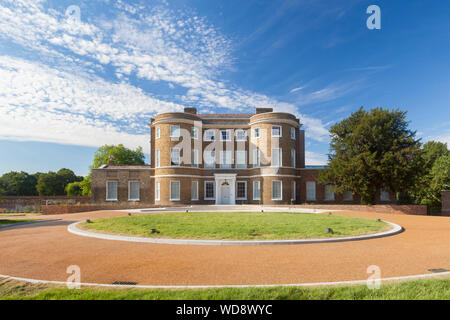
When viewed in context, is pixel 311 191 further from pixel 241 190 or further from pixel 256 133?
pixel 256 133

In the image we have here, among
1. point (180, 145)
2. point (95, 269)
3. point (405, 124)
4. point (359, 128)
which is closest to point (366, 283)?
point (95, 269)

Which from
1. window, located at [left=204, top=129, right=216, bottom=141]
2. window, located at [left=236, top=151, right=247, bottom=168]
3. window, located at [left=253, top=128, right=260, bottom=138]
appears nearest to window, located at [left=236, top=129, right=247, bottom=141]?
window, located at [left=253, top=128, right=260, bottom=138]

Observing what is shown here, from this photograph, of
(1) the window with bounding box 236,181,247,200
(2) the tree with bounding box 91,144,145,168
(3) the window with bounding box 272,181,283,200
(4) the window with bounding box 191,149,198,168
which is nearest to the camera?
(3) the window with bounding box 272,181,283,200

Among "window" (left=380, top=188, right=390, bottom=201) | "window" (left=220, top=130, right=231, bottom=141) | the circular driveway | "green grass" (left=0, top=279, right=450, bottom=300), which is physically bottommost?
"window" (left=380, top=188, right=390, bottom=201)

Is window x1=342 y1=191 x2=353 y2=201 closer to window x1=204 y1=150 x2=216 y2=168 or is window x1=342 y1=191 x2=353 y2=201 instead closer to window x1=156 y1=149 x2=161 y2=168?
window x1=204 y1=150 x2=216 y2=168

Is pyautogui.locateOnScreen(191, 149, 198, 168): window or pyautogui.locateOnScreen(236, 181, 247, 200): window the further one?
pyautogui.locateOnScreen(236, 181, 247, 200): window

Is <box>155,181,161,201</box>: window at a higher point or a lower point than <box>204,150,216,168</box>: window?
lower

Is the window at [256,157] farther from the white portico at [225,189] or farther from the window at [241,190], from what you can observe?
the white portico at [225,189]

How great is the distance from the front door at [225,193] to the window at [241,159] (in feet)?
9.85

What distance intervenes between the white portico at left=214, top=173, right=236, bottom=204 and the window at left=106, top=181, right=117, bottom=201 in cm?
1283

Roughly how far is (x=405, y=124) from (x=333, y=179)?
8.20m

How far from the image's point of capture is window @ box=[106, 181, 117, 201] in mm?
33094

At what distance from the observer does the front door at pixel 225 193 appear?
33.1 metres
